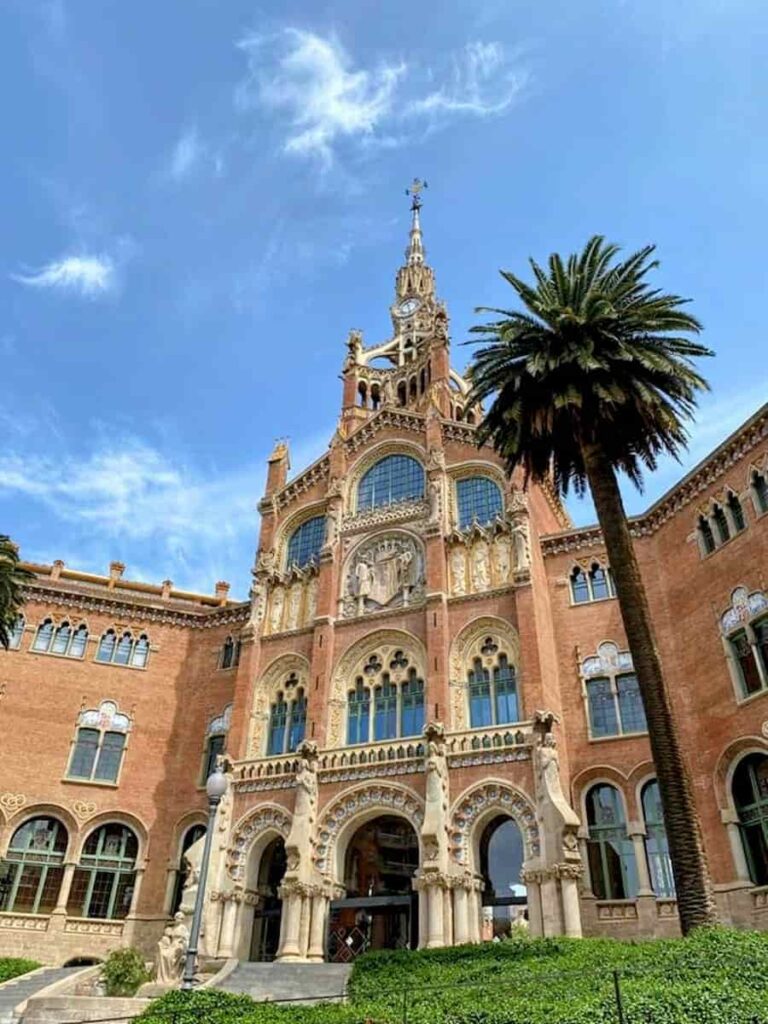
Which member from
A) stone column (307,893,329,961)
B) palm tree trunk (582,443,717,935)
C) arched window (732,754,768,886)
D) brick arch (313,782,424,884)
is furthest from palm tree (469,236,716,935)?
stone column (307,893,329,961)

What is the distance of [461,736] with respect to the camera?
91.8 feet

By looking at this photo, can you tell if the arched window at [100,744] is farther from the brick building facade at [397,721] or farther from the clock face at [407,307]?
the clock face at [407,307]

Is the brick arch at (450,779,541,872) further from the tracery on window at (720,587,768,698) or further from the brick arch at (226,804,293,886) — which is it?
the tracery on window at (720,587,768,698)

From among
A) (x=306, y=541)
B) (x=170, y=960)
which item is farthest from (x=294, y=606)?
(x=170, y=960)

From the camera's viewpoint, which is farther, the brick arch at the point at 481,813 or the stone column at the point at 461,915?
the brick arch at the point at 481,813

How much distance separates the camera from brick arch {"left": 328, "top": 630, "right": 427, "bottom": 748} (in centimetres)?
3105

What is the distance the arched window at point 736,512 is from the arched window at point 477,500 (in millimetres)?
9211

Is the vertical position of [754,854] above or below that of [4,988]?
above

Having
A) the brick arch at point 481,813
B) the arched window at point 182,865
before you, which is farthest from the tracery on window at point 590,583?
the arched window at point 182,865

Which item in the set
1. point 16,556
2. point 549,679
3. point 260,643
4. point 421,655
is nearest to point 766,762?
point 549,679

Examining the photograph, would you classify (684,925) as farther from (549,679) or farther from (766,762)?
(549,679)

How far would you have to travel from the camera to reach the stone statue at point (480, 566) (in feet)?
105

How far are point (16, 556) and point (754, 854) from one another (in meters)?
28.4

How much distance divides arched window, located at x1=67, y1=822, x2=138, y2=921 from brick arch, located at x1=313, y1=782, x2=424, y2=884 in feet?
33.8
